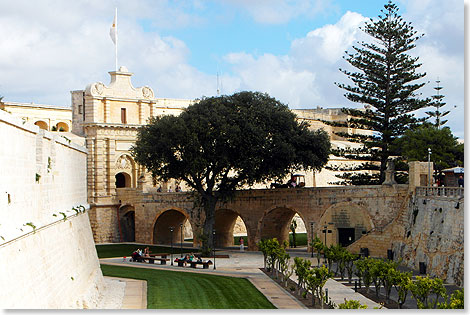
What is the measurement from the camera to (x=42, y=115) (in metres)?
49.6

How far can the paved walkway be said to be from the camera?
19.4 meters

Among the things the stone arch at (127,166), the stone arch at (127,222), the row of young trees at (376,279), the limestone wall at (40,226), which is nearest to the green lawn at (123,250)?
the stone arch at (127,222)

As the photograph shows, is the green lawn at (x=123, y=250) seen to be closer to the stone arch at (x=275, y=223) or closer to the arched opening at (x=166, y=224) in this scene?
the arched opening at (x=166, y=224)

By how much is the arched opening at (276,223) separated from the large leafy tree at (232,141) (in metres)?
2.62

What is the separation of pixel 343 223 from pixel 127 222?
1405 centimetres

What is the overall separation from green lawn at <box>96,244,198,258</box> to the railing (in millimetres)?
12054

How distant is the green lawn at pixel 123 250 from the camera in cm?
3353

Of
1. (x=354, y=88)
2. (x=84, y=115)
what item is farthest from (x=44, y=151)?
(x=84, y=115)

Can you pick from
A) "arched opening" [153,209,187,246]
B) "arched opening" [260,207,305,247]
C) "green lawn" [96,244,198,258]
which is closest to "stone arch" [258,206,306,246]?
"arched opening" [260,207,305,247]

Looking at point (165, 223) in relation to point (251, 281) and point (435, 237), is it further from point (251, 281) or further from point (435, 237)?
point (435, 237)

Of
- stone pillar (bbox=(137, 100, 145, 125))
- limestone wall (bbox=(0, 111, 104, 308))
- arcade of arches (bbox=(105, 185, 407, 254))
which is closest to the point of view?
limestone wall (bbox=(0, 111, 104, 308))

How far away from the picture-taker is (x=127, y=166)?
41.2 m

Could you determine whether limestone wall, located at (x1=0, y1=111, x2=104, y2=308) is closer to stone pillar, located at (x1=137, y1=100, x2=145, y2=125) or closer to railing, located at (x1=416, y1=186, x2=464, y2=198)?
Answer: railing, located at (x1=416, y1=186, x2=464, y2=198)

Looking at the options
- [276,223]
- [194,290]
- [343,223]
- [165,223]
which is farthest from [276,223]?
[194,290]
